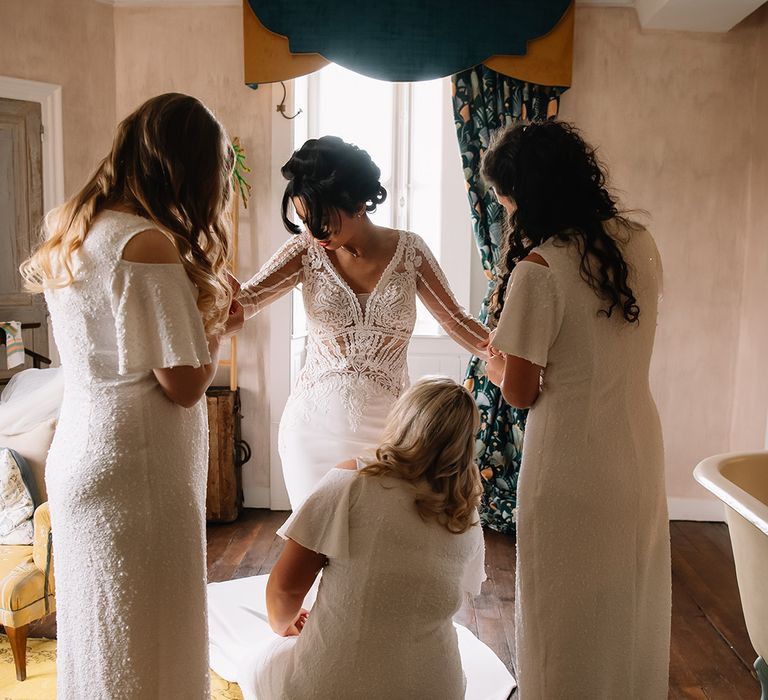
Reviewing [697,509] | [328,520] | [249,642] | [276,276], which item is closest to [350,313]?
[276,276]

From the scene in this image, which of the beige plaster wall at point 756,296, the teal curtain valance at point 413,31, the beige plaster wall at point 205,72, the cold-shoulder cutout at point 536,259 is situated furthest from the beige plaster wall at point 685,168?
the cold-shoulder cutout at point 536,259

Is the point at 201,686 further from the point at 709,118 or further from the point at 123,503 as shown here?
the point at 709,118

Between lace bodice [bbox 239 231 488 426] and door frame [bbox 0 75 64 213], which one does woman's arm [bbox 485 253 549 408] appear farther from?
door frame [bbox 0 75 64 213]

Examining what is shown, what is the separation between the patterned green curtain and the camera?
13.0 ft

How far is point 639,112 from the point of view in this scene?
4.04 meters

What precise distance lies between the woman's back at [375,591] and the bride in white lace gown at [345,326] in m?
0.73

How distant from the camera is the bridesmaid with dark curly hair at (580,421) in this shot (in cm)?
168

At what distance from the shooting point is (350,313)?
235cm

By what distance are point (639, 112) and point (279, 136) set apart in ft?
6.14

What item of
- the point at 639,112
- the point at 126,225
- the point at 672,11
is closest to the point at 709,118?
the point at 639,112

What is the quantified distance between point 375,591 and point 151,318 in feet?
2.25

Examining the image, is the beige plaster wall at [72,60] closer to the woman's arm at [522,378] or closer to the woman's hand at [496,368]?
the woman's hand at [496,368]

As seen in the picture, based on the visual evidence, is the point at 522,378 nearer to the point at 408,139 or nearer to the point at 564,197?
the point at 564,197

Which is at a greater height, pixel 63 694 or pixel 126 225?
pixel 126 225
